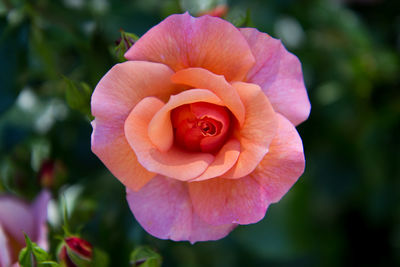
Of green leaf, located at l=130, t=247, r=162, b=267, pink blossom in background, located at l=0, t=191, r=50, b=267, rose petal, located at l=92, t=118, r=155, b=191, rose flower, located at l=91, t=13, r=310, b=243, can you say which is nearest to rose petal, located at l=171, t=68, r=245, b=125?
rose flower, located at l=91, t=13, r=310, b=243

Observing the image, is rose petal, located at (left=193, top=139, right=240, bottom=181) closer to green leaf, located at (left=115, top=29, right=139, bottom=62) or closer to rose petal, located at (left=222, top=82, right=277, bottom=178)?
rose petal, located at (left=222, top=82, right=277, bottom=178)

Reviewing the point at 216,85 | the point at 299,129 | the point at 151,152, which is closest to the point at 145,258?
the point at 151,152

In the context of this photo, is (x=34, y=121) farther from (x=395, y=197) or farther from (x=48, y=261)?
(x=395, y=197)

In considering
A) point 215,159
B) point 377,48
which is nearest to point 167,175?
point 215,159

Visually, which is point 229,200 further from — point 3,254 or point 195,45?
point 3,254

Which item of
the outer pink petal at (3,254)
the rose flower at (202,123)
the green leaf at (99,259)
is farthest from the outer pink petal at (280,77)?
the outer pink petal at (3,254)
